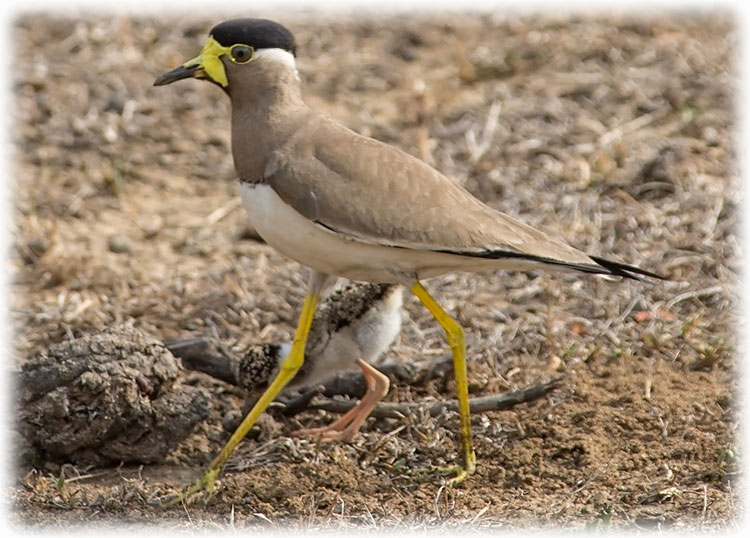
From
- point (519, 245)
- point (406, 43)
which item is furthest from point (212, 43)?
point (406, 43)

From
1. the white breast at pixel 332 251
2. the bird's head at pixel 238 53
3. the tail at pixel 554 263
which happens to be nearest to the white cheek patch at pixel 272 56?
the bird's head at pixel 238 53

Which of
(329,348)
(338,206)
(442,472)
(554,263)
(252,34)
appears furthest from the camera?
(329,348)

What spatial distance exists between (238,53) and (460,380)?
5.44ft

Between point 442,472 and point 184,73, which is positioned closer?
point 442,472

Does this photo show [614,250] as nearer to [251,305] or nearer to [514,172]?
[514,172]

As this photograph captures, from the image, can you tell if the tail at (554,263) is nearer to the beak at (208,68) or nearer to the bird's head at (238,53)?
the bird's head at (238,53)

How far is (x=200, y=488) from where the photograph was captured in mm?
4891

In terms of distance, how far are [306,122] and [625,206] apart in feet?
8.66

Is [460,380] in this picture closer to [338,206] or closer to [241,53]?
[338,206]

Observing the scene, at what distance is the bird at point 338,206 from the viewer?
476 cm

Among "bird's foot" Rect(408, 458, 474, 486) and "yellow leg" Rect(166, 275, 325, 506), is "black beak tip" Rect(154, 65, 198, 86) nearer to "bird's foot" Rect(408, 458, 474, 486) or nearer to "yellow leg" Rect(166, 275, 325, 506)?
"yellow leg" Rect(166, 275, 325, 506)

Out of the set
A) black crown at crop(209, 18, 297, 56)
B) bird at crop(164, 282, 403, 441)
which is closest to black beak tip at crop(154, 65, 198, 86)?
black crown at crop(209, 18, 297, 56)

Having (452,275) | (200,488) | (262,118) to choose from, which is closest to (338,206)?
(262,118)

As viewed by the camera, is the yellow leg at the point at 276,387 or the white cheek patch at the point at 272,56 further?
the white cheek patch at the point at 272,56
